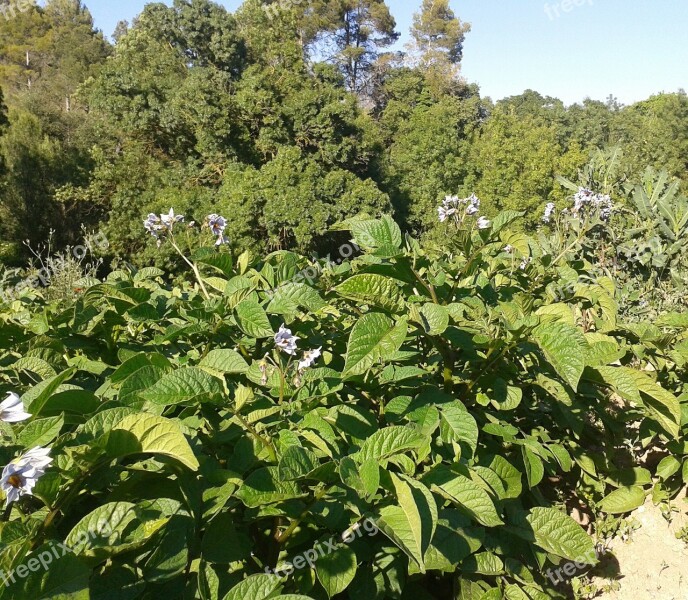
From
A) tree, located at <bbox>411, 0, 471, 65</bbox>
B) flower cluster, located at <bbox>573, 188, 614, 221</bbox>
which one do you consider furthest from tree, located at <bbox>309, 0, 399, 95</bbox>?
→ flower cluster, located at <bbox>573, 188, 614, 221</bbox>

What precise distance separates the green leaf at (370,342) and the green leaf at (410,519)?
200 millimetres

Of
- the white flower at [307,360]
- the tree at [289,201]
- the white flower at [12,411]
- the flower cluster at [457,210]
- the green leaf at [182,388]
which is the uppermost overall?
the tree at [289,201]

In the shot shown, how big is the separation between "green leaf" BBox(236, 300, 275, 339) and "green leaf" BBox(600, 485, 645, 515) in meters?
1.39

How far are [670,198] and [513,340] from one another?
426 centimetres

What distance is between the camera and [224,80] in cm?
1286

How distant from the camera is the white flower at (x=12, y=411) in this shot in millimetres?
816

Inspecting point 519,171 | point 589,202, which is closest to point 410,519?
point 589,202

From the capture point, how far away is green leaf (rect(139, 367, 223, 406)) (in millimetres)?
979

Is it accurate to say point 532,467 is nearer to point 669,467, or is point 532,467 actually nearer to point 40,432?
point 669,467

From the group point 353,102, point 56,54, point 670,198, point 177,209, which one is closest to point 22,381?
point 670,198

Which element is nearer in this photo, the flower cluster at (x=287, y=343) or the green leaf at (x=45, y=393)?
the green leaf at (x=45, y=393)

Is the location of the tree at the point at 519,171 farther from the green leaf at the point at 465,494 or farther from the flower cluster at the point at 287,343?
the green leaf at the point at 465,494

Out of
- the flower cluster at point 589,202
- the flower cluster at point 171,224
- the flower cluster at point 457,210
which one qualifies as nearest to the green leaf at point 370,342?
the flower cluster at point 171,224

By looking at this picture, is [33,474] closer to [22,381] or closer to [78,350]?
[22,381]
